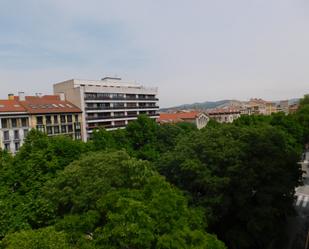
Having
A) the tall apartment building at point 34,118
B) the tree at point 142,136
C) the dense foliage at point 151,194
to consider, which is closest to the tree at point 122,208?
the dense foliage at point 151,194

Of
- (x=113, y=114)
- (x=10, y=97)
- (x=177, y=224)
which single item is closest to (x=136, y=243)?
(x=177, y=224)

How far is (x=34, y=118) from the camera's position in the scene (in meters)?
56.1

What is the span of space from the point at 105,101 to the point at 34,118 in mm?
19148

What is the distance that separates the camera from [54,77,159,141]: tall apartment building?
66.8m

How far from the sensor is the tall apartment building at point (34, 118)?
51.9 metres

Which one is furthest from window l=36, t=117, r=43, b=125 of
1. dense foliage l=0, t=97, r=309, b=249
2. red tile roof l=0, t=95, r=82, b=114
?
dense foliage l=0, t=97, r=309, b=249

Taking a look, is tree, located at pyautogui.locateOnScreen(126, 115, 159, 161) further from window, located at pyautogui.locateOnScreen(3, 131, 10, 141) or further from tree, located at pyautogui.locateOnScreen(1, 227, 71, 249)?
tree, located at pyautogui.locateOnScreen(1, 227, 71, 249)

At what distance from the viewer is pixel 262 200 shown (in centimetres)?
2233

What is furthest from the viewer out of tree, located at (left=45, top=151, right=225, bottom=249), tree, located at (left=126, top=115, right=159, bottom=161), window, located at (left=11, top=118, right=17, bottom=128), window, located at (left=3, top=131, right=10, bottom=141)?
window, located at (left=11, top=118, right=17, bottom=128)

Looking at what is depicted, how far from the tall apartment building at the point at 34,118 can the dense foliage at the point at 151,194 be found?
25.8 meters

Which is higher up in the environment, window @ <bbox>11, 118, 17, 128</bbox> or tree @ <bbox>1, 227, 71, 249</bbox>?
window @ <bbox>11, 118, 17, 128</bbox>

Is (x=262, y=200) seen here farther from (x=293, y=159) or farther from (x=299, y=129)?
(x=299, y=129)

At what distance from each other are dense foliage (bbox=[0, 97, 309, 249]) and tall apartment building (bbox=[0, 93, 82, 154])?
2579 centimetres

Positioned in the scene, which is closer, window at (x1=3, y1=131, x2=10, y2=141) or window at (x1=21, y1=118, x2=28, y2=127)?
window at (x1=3, y1=131, x2=10, y2=141)
